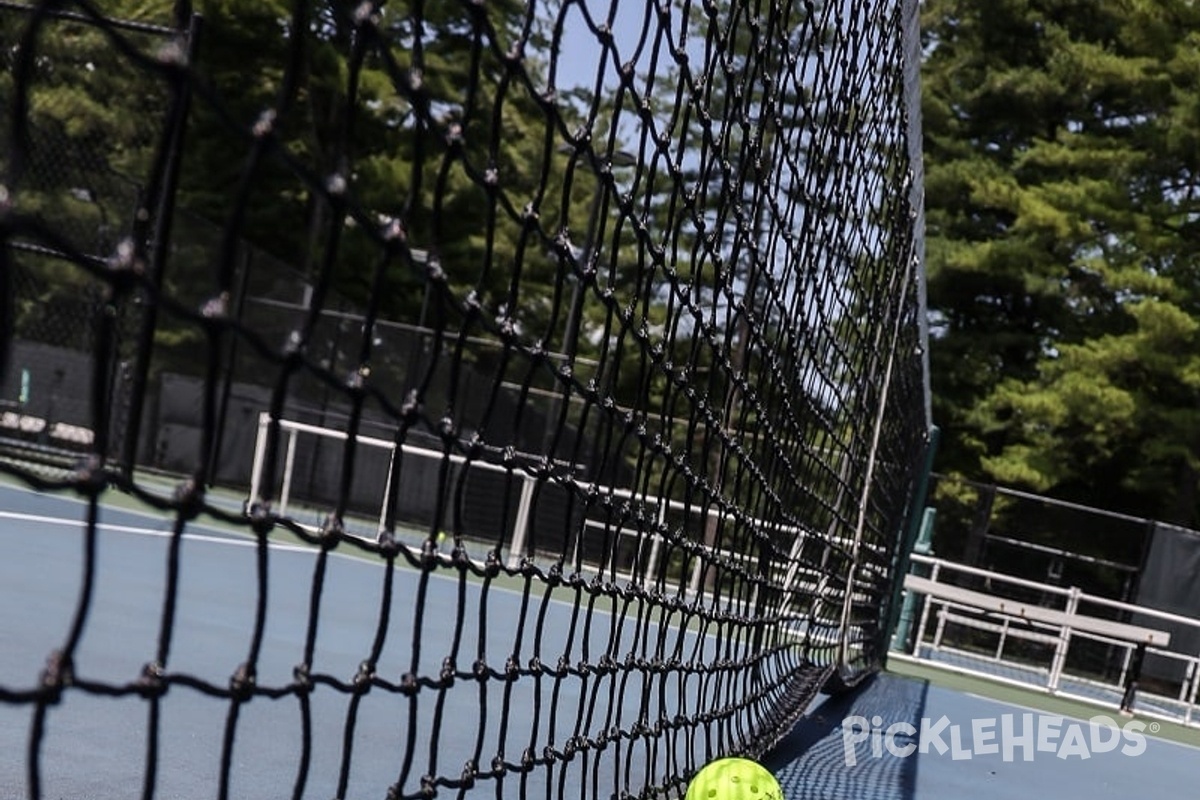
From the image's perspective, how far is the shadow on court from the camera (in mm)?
4426

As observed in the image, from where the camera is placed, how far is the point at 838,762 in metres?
4.95

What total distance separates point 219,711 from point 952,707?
4.79 meters

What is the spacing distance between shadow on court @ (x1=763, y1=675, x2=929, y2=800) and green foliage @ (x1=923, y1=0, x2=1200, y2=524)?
12.1 m

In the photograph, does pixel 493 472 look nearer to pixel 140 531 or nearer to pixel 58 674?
pixel 140 531

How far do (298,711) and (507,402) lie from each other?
36.6 feet

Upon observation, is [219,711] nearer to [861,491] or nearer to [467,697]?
[467,697]

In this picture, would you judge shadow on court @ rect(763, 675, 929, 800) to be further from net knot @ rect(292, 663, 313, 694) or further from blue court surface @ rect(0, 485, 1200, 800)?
net knot @ rect(292, 663, 313, 694)

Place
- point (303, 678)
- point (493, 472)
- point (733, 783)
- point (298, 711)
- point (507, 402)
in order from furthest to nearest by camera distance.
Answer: point (507, 402), point (493, 472), point (298, 711), point (733, 783), point (303, 678)

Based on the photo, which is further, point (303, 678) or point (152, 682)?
point (303, 678)

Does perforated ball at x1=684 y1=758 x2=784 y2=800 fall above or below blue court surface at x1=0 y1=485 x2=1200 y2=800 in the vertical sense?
above

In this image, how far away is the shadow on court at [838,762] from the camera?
4.43 meters

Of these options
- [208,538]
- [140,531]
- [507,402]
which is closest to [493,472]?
[507,402]

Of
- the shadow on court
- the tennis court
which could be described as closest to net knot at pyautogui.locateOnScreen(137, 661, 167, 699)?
the tennis court

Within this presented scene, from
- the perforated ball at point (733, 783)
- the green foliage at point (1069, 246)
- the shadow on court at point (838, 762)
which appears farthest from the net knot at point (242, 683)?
the green foliage at point (1069, 246)
